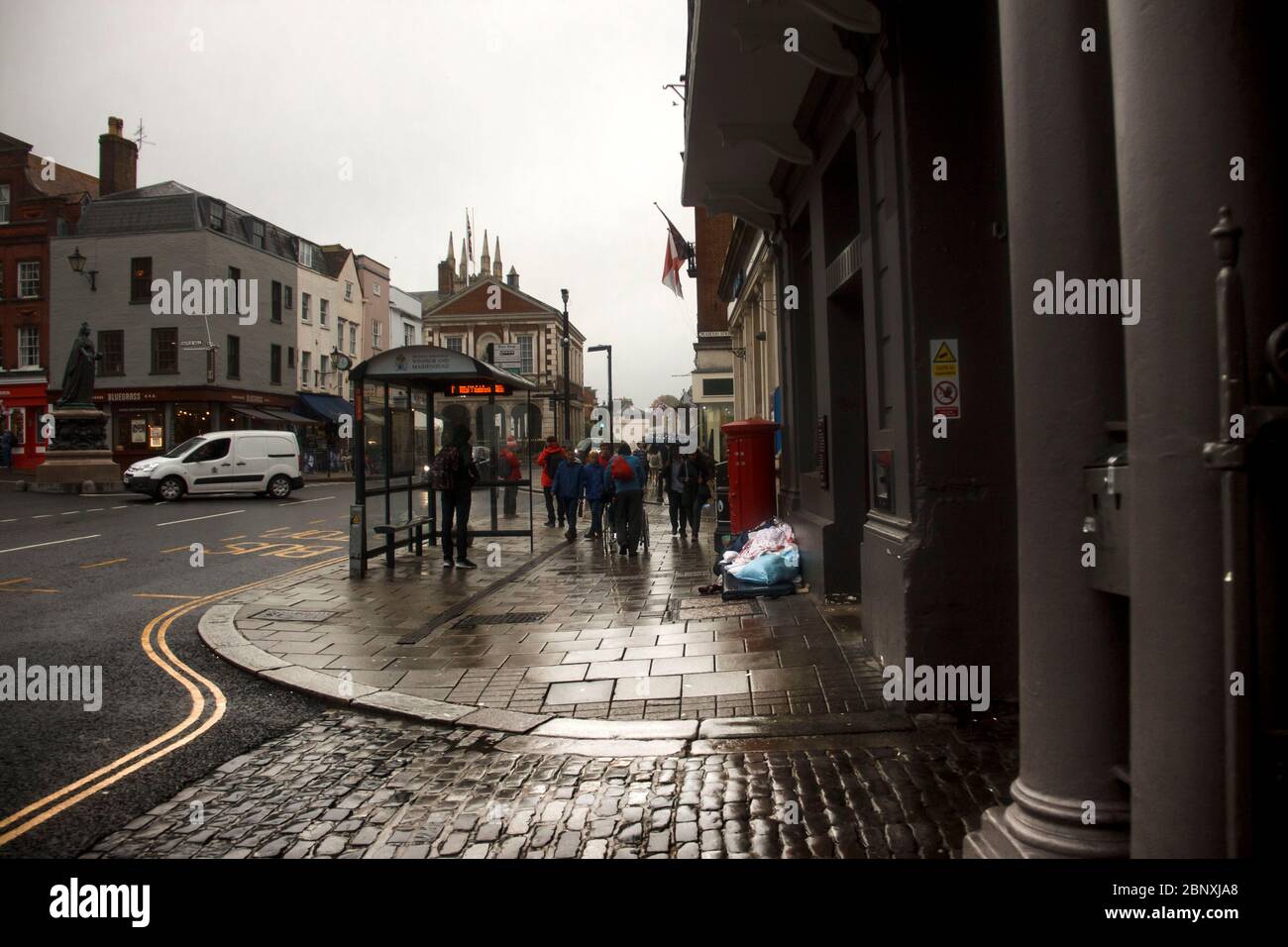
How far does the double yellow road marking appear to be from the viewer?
372cm

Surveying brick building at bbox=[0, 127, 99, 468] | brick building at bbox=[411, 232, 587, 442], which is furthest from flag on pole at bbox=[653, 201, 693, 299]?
brick building at bbox=[411, 232, 587, 442]

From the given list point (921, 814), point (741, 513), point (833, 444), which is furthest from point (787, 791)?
point (741, 513)

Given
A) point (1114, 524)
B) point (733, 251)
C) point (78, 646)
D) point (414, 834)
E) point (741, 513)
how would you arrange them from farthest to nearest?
point (733, 251) < point (741, 513) < point (78, 646) < point (414, 834) < point (1114, 524)

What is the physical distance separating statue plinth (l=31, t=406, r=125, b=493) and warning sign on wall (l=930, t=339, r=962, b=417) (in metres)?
27.4

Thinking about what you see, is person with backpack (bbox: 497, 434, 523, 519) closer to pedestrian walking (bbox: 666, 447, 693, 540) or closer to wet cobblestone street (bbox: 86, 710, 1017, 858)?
pedestrian walking (bbox: 666, 447, 693, 540)

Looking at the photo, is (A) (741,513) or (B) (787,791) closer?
(B) (787,791)

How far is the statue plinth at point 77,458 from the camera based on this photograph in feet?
86.8

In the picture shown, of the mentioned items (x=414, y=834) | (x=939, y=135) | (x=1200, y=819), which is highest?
(x=939, y=135)

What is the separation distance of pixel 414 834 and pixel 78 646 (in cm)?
497

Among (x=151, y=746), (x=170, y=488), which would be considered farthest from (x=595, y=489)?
(x=170, y=488)

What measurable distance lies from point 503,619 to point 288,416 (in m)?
40.1
